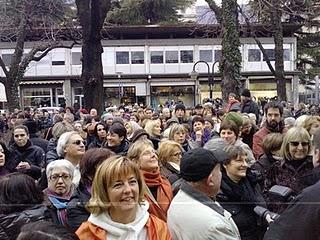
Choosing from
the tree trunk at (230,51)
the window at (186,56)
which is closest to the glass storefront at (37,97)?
the window at (186,56)

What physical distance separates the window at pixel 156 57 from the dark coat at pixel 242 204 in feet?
131

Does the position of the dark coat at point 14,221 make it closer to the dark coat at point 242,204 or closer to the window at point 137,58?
the dark coat at point 242,204

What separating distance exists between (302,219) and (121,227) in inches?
41.3

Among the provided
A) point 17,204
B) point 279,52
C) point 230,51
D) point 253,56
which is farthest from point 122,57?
point 17,204

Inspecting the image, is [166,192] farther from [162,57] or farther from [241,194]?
[162,57]

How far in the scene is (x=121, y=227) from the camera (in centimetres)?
295

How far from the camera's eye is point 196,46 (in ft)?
143

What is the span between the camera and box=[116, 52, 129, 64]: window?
4347 cm

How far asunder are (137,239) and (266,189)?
1825 mm

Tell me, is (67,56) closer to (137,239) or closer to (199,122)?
(199,122)

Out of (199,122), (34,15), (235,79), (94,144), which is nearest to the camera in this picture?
(94,144)

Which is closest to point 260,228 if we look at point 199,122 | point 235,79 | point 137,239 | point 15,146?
point 137,239

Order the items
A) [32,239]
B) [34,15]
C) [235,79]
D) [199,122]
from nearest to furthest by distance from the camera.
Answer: [32,239]
[199,122]
[235,79]
[34,15]

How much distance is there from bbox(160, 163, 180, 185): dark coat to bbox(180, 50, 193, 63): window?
3942 cm
